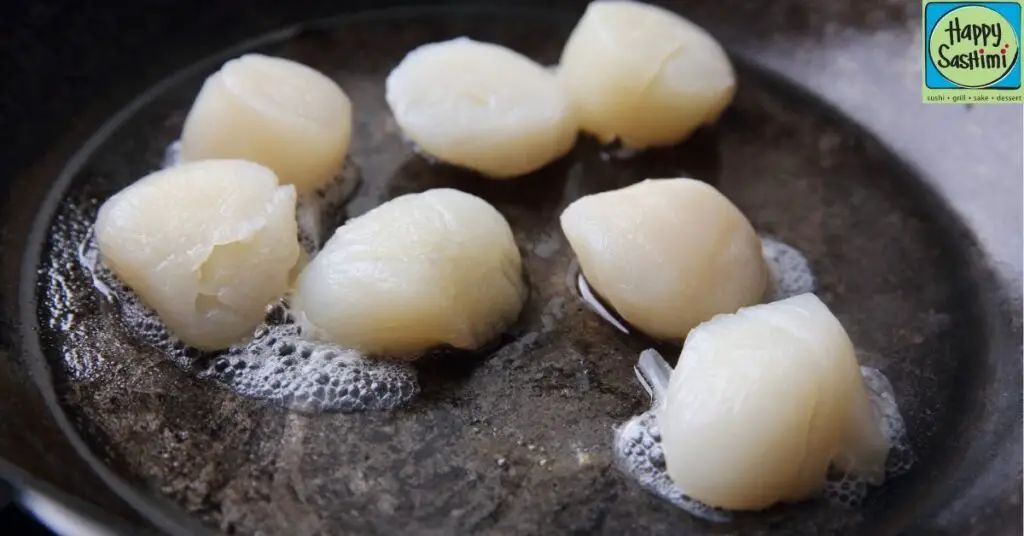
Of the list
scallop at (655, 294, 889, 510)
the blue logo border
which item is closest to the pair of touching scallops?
scallop at (655, 294, 889, 510)

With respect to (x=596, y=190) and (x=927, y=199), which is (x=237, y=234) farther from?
(x=927, y=199)

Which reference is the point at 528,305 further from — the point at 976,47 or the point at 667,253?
the point at 976,47

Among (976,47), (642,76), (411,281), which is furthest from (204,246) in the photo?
(976,47)

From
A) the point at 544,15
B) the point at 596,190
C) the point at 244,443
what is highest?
the point at 544,15

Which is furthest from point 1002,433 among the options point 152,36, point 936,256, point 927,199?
point 152,36

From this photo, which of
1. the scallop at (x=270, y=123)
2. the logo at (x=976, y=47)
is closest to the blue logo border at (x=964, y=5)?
the logo at (x=976, y=47)

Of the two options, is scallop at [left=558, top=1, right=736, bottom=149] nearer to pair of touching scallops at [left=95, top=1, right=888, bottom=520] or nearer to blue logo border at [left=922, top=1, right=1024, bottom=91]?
pair of touching scallops at [left=95, top=1, right=888, bottom=520]
